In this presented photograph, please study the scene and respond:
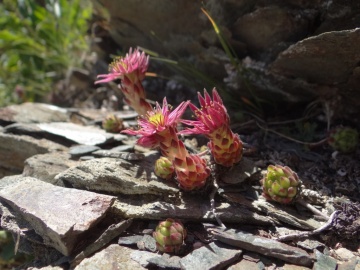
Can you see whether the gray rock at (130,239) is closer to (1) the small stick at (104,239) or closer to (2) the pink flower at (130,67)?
(1) the small stick at (104,239)

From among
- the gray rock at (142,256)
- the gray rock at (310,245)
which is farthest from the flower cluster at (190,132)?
the gray rock at (310,245)

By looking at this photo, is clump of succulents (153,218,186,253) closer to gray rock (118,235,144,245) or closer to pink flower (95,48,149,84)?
gray rock (118,235,144,245)

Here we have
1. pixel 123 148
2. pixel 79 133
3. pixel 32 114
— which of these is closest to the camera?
pixel 123 148

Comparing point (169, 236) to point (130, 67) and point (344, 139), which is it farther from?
point (344, 139)

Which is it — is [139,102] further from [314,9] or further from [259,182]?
[314,9]

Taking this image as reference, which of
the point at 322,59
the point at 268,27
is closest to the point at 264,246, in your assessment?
Result: the point at 322,59

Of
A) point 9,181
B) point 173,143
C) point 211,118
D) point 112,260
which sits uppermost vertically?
point 211,118
